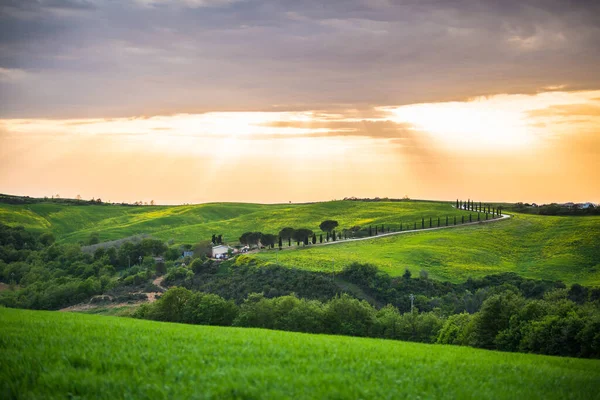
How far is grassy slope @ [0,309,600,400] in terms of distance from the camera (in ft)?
52.7

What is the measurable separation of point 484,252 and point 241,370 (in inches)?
5693

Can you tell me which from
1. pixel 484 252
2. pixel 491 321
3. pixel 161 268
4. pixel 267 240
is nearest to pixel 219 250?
pixel 267 240

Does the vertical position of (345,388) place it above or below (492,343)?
above

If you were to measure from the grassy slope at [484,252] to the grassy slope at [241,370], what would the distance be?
3916 inches

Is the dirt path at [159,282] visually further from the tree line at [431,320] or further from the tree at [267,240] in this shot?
the tree line at [431,320]

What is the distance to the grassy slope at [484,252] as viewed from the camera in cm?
13212

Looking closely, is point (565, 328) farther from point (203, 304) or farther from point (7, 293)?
point (7, 293)

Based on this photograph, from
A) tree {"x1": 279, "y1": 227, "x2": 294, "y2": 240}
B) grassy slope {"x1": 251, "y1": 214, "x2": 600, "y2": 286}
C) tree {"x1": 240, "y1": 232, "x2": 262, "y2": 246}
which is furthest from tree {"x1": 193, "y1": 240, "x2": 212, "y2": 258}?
grassy slope {"x1": 251, "y1": 214, "x2": 600, "y2": 286}

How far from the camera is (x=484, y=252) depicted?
15400cm

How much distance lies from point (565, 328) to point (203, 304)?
43.3m

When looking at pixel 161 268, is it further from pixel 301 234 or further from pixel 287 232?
pixel 301 234

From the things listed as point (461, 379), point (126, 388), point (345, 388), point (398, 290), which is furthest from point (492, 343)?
point (398, 290)

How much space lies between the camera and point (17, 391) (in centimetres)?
1533

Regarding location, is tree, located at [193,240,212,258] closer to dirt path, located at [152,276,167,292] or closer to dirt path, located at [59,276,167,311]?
dirt path, located at [152,276,167,292]
